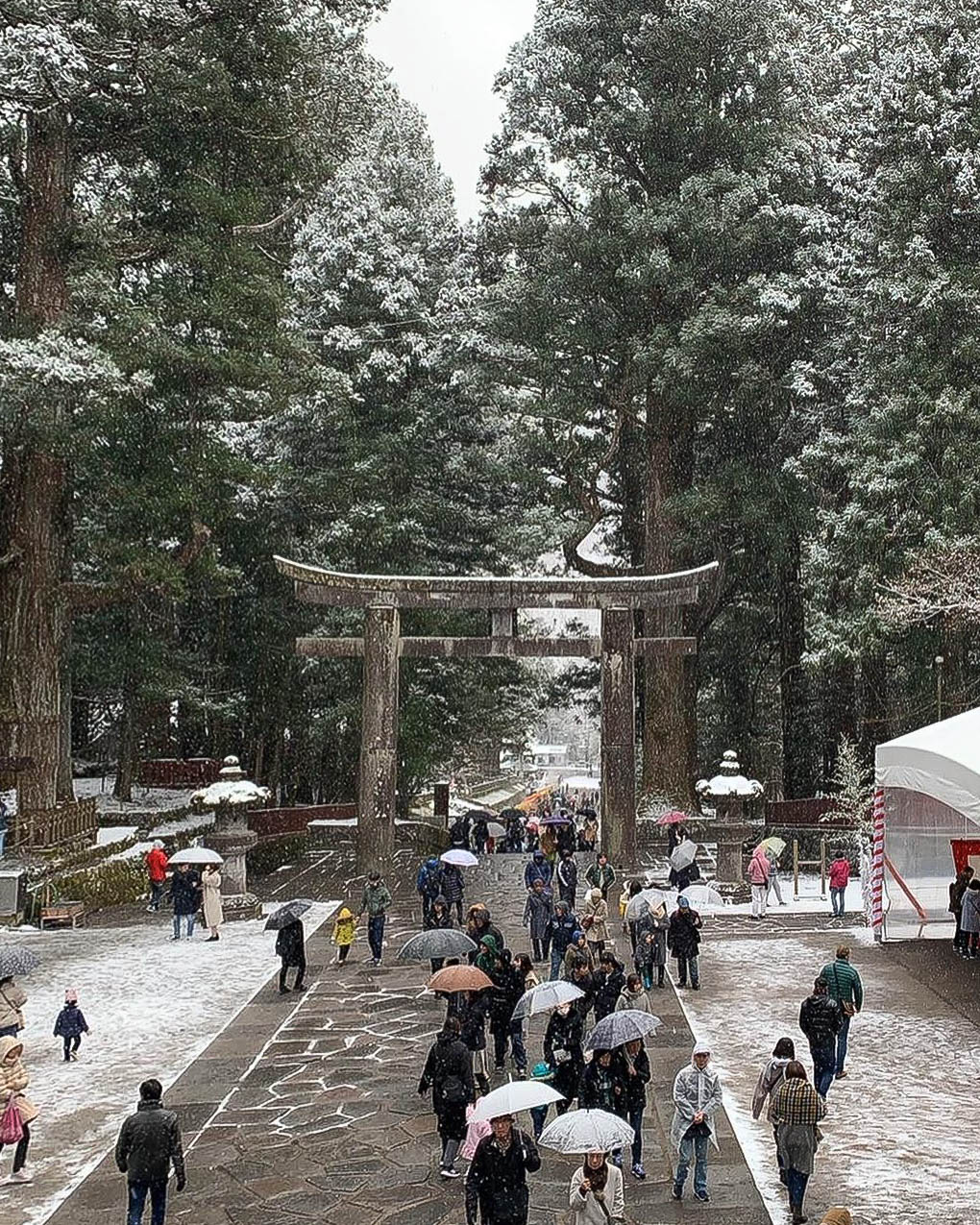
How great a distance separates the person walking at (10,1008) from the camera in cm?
1041

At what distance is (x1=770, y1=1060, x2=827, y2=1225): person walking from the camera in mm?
7695

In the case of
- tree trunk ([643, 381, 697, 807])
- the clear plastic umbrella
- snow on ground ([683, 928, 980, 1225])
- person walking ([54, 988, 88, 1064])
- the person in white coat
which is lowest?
snow on ground ([683, 928, 980, 1225])

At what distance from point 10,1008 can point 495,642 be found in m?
13.0

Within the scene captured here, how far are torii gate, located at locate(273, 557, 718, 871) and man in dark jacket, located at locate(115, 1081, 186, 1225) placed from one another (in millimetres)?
14031

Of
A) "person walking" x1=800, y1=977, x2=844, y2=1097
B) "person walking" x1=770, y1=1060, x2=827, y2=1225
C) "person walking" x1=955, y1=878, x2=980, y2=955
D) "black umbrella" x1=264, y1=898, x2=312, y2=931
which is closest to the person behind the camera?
"person walking" x1=770, y1=1060, x2=827, y2=1225

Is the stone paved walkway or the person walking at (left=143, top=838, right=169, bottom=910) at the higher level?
the person walking at (left=143, top=838, right=169, bottom=910)

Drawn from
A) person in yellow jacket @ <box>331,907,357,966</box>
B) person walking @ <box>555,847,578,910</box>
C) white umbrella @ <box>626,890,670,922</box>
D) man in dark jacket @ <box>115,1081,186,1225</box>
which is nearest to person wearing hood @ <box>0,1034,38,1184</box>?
man in dark jacket @ <box>115,1081,186,1225</box>

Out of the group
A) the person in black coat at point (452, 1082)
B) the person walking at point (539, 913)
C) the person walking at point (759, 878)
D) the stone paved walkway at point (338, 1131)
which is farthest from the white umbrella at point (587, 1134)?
the person walking at point (759, 878)

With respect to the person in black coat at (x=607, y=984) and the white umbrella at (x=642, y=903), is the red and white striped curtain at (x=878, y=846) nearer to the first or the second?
the white umbrella at (x=642, y=903)

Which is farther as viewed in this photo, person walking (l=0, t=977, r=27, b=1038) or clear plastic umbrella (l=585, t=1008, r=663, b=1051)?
person walking (l=0, t=977, r=27, b=1038)

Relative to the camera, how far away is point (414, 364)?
31.0m

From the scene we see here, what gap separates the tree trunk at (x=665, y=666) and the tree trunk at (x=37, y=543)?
573 inches

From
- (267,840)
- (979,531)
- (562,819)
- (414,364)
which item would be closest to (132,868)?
(267,840)

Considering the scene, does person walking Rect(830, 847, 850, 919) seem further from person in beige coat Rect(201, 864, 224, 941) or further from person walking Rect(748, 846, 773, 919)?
person in beige coat Rect(201, 864, 224, 941)
